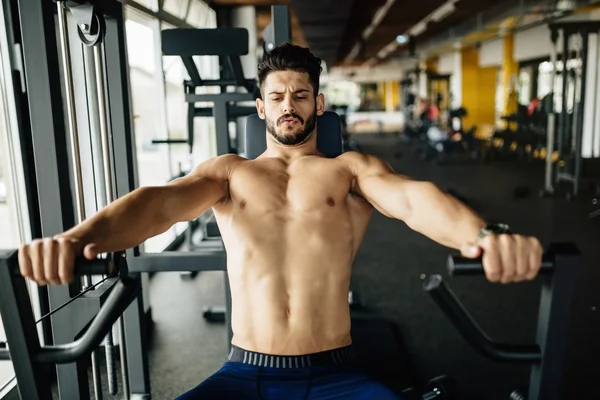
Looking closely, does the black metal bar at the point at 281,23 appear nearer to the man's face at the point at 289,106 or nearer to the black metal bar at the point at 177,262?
the man's face at the point at 289,106

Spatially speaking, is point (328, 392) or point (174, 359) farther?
point (174, 359)

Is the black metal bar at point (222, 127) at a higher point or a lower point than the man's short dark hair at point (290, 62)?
lower

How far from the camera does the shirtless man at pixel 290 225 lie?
3.54 feet

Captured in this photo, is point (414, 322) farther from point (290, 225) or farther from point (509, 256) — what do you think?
point (509, 256)

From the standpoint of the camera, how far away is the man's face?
125 cm

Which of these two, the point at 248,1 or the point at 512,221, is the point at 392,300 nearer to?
the point at 512,221

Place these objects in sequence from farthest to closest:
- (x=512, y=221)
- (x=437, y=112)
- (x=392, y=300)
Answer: (x=437, y=112) → (x=512, y=221) → (x=392, y=300)

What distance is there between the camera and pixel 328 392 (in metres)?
1.11

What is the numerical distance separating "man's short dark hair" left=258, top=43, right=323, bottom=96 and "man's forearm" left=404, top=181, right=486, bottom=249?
1.18 feet

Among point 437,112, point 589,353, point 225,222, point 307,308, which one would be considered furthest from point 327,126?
point 437,112

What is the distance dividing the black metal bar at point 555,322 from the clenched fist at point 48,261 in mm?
716

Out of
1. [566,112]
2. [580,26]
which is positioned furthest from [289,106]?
[566,112]

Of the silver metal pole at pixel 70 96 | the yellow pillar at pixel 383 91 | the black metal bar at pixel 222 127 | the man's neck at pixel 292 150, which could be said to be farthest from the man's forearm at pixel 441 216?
the yellow pillar at pixel 383 91

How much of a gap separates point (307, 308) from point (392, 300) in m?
1.52
